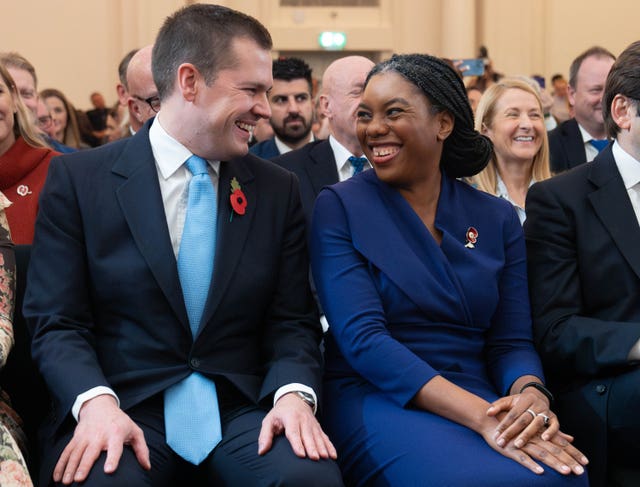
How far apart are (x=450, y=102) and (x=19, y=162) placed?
163cm

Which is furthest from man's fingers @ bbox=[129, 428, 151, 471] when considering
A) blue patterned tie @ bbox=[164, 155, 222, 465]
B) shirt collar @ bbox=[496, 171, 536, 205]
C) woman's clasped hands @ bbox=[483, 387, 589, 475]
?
shirt collar @ bbox=[496, 171, 536, 205]

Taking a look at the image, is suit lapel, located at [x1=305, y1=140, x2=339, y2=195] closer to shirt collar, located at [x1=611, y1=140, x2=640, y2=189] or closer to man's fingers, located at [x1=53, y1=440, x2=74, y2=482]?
shirt collar, located at [x1=611, y1=140, x2=640, y2=189]

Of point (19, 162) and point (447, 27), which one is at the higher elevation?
point (447, 27)

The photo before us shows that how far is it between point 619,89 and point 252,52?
1.12 m

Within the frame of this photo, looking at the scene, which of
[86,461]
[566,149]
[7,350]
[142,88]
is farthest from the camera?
[566,149]

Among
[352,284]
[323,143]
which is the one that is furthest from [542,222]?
[323,143]

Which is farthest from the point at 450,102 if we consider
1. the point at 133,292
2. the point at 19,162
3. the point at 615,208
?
the point at 19,162

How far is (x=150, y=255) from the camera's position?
2580mm

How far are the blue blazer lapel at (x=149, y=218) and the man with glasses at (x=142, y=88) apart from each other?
59.7 inches

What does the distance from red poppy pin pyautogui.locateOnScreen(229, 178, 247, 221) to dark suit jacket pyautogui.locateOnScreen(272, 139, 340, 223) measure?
169cm

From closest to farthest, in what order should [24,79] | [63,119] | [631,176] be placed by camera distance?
[631,176], [24,79], [63,119]

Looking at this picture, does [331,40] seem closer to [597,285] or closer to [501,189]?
[501,189]

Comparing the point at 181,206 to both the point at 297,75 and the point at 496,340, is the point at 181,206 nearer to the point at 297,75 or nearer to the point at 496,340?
the point at 496,340

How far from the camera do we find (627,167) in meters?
2.99
